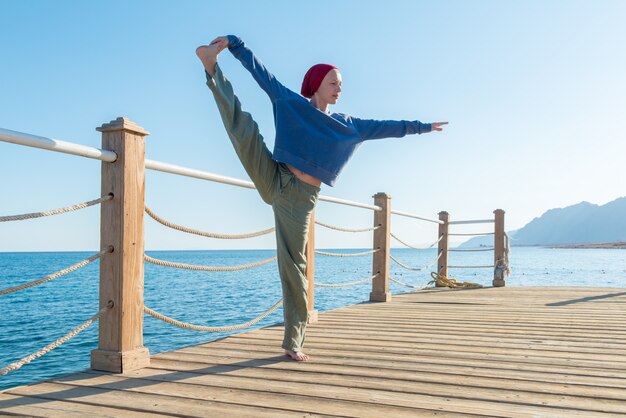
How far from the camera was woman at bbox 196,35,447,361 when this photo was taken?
7.29ft

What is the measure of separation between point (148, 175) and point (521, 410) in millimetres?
1740

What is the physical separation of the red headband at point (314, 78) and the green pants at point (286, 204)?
35 centimetres

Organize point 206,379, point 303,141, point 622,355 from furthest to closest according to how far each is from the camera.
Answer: point 622,355 → point 303,141 → point 206,379

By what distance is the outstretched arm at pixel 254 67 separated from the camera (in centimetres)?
215

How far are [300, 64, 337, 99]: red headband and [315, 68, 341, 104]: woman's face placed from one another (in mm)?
18

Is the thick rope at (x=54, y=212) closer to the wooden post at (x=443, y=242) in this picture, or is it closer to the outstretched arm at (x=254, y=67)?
the outstretched arm at (x=254, y=67)

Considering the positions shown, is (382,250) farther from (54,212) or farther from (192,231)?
(54,212)

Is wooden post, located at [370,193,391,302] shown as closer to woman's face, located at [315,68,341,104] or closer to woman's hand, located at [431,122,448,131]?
woman's hand, located at [431,122,448,131]

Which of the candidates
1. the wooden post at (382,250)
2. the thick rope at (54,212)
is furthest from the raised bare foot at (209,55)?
the wooden post at (382,250)

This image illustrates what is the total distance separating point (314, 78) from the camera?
2.44m

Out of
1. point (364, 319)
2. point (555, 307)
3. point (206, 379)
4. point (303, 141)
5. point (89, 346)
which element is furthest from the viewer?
point (89, 346)

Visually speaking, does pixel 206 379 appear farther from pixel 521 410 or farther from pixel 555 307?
pixel 555 307

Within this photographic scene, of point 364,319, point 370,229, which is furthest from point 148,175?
point 370,229

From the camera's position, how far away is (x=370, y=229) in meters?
4.93
